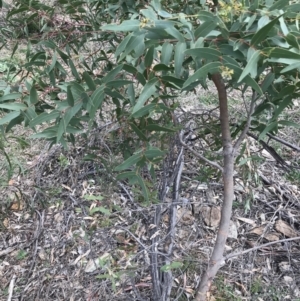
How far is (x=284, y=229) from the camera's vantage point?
71.2 inches

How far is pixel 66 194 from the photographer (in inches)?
85.4

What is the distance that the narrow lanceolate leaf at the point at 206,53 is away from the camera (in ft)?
2.48

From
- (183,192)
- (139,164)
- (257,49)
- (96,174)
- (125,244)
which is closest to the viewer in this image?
(257,49)

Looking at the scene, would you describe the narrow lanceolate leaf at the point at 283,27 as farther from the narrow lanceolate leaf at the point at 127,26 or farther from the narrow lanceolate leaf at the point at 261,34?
the narrow lanceolate leaf at the point at 127,26

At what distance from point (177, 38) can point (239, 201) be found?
1.34 m

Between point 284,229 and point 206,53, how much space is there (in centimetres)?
127

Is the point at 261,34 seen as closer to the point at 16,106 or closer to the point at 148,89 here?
the point at 148,89

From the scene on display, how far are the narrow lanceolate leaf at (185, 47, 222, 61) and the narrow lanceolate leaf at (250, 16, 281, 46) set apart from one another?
0.07 m

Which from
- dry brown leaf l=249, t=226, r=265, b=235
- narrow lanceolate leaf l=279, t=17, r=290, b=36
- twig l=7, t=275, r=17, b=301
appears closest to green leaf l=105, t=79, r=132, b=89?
narrow lanceolate leaf l=279, t=17, r=290, b=36

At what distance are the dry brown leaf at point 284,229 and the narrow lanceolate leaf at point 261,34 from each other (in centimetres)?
125

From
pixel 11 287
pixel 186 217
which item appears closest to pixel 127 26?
pixel 186 217

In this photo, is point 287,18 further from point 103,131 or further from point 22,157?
point 22,157

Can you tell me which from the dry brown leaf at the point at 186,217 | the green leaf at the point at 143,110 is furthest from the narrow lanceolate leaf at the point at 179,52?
the dry brown leaf at the point at 186,217

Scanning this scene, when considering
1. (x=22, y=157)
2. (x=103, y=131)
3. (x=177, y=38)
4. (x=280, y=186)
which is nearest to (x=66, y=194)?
(x=103, y=131)
